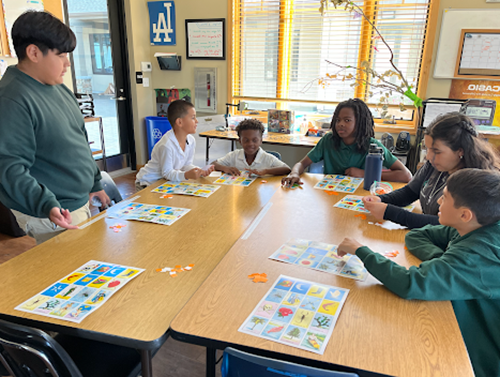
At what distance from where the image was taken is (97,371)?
120cm

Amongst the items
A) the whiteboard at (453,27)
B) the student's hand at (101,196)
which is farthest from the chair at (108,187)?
the whiteboard at (453,27)

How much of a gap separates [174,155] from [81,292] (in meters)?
1.48

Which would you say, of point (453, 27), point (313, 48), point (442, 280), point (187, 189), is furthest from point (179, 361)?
point (453, 27)

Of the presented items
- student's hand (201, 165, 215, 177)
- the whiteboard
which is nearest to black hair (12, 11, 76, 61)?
student's hand (201, 165, 215, 177)

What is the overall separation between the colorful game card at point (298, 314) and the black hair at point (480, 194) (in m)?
0.46

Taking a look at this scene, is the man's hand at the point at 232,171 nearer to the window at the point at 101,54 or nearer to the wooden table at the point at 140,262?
the wooden table at the point at 140,262

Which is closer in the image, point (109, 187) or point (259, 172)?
point (109, 187)

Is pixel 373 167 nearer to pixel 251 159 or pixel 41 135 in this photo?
pixel 251 159

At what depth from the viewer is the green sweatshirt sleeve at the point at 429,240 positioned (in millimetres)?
1341

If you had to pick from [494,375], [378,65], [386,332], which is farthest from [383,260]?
[378,65]

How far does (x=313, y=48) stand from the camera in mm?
4477

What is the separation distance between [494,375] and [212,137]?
3408 mm

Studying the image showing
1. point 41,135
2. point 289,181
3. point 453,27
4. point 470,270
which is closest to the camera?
point 470,270

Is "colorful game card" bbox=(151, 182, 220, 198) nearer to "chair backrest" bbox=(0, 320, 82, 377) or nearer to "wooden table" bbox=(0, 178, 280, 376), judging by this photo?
"wooden table" bbox=(0, 178, 280, 376)
